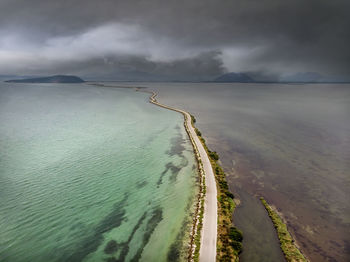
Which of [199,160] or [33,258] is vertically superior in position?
[199,160]

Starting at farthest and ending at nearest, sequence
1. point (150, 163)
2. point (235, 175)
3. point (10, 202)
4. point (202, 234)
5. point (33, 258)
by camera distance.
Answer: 1. point (150, 163)
2. point (235, 175)
3. point (10, 202)
4. point (202, 234)
5. point (33, 258)

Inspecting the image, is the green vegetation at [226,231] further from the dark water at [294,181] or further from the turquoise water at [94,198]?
the turquoise water at [94,198]

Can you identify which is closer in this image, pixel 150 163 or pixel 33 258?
pixel 33 258

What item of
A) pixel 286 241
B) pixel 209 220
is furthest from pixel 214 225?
pixel 286 241

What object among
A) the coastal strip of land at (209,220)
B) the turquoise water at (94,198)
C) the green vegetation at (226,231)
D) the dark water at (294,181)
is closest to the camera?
the coastal strip of land at (209,220)

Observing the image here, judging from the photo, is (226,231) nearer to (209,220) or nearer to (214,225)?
(214,225)

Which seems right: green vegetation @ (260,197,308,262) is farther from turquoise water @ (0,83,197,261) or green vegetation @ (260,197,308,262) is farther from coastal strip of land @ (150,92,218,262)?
turquoise water @ (0,83,197,261)

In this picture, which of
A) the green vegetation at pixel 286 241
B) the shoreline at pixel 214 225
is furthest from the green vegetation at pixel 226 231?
the green vegetation at pixel 286 241

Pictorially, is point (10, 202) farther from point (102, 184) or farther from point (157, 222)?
point (157, 222)

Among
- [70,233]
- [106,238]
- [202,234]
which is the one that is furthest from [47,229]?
[202,234]
